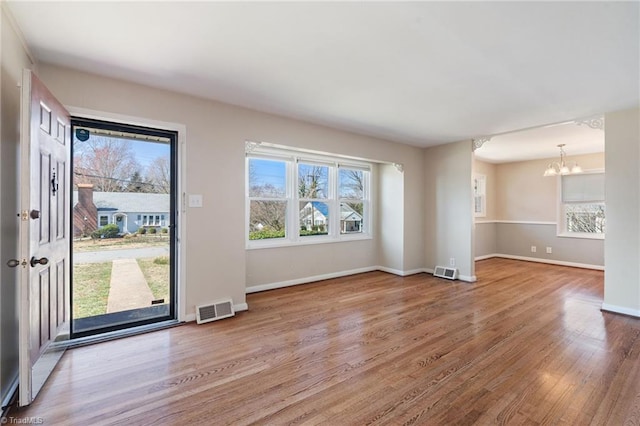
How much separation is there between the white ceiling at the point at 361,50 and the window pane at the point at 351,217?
2.32m

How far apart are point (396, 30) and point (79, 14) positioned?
6.67 ft

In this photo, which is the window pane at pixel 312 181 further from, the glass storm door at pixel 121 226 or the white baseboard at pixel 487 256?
the white baseboard at pixel 487 256

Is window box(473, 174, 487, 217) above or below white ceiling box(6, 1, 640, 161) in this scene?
below

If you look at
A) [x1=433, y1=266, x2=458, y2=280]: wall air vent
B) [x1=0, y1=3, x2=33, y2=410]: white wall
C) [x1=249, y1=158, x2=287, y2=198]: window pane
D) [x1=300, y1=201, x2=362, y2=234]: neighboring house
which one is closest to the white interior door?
[x1=0, y1=3, x2=33, y2=410]: white wall

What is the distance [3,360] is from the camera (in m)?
1.83

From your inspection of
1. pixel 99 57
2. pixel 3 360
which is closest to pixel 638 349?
pixel 3 360

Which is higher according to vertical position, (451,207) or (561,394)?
(451,207)

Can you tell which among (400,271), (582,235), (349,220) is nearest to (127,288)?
(349,220)

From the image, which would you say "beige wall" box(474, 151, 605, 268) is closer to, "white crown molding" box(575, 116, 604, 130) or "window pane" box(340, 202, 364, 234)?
"white crown molding" box(575, 116, 604, 130)

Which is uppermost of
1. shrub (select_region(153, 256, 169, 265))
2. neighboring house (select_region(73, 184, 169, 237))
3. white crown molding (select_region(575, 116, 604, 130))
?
white crown molding (select_region(575, 116, 604, 130))

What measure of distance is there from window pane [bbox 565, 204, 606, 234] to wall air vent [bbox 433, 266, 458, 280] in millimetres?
3454

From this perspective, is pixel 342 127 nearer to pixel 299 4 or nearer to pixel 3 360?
pixel 299 4

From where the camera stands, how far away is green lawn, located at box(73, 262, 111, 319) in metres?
2.81

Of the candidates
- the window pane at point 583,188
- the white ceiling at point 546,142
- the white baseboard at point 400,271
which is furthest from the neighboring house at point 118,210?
the window pane at point 583,188
